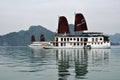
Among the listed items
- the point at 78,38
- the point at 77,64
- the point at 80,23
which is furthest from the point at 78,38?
the point at 77,64

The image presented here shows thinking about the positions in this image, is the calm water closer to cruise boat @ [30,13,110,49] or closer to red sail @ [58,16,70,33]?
cruise boat @ [30,13,110,49]

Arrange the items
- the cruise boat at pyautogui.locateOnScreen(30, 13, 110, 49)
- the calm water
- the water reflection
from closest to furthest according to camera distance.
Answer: the calm water < the water reflection < the cruise boat at pyautogui.locateOnScreen(30, 13, 110, 49)

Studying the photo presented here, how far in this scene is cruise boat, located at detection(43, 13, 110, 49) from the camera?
115500 mm

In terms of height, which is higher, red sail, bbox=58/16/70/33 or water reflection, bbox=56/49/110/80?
red sail, bbox=58/16/70/33

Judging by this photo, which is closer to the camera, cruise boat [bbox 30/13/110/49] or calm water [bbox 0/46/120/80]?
calm water [bbox 0/46/120/80]

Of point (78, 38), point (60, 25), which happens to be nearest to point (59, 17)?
point (60, 25)

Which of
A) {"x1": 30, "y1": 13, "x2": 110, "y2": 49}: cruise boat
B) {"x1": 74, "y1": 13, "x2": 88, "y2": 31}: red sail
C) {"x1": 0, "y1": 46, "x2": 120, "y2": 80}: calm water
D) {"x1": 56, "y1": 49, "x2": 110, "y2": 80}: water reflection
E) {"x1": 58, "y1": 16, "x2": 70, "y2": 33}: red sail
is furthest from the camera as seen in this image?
{"x1": 58, "y1": 16, "x2": 70, "y2": 33}: red sail

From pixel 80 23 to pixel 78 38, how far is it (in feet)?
19.0

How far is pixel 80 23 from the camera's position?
116562 mm

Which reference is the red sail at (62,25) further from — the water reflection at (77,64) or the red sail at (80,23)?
the water reflection at (77,64)

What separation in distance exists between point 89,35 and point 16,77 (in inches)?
3704

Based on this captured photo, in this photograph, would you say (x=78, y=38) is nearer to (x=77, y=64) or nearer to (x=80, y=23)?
(x=80, y=23)

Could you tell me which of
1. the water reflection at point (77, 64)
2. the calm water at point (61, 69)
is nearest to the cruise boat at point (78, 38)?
the water reflection at point (77, 64)

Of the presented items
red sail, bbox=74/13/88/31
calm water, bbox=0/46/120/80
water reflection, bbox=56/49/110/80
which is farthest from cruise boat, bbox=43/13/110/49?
calm water, bbox=0/46/120/80
